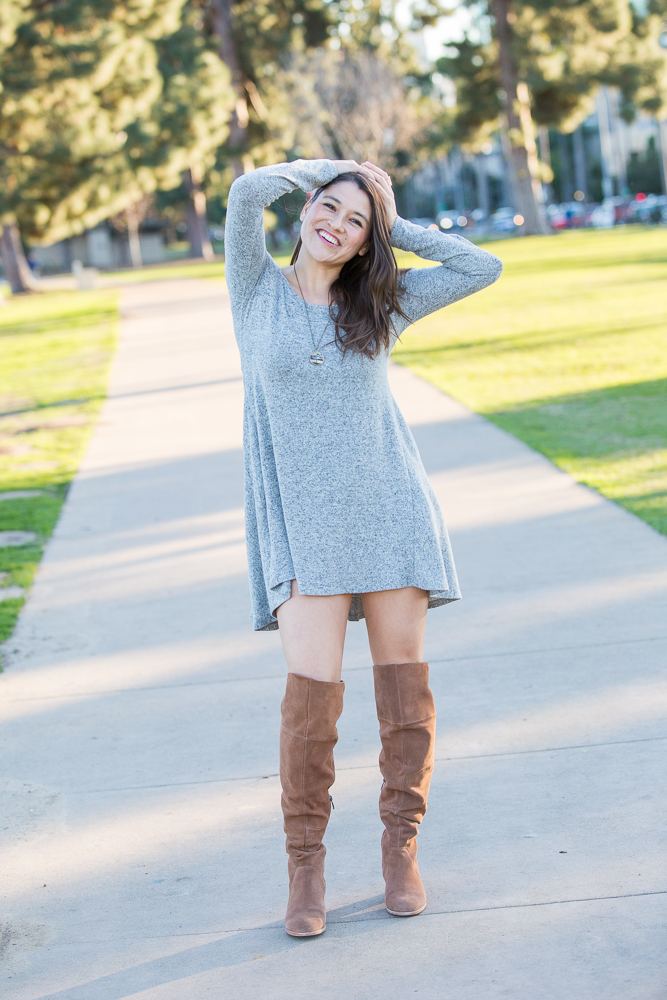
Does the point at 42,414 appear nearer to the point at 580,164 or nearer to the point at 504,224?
the point at 504,224

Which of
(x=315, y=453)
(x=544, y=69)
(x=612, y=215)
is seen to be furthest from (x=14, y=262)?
(x=315, y=453)

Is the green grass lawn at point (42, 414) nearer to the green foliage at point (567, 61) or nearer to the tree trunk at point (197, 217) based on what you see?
the green foliage at point (567, 61)

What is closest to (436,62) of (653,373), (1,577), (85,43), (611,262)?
(85,43)

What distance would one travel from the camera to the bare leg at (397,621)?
2836mm

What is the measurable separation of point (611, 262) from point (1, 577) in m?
23.4

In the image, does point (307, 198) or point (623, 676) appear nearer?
point (307, 198)

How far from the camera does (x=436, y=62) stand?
144ft

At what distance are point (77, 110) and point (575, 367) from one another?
83.7ft

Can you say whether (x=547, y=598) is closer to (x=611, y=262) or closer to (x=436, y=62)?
(x=611, y=262)

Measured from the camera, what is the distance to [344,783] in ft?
11.5

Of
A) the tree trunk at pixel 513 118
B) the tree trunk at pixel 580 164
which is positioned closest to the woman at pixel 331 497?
the tree trunk at pixel 513 118

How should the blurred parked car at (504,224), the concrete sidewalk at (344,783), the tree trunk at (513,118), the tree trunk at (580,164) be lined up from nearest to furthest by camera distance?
the concrete sidewalk at (344,783), the tree trunk at (513,118), the blurred parked car at (504,224), the tree trunk at (580,164)

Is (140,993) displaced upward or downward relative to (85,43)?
downward

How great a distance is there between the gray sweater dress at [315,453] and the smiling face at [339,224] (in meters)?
0.08
